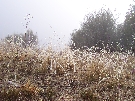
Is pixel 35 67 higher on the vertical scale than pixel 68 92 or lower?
higher

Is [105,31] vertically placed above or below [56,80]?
above

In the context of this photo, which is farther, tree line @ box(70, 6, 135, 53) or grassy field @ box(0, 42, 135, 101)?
tree line @ box(70, 6, 135, 53)

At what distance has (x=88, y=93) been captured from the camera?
520 cm

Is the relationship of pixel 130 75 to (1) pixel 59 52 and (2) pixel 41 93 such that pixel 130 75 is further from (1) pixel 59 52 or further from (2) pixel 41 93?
(2) pixel 41 93

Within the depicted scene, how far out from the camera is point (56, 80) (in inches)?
233

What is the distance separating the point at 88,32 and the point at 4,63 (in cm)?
1653

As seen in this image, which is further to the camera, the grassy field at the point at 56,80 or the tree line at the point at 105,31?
the tree line at the point at 105,31

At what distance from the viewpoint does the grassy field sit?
5102mm

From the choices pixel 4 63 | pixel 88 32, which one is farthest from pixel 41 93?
pixel 88 32

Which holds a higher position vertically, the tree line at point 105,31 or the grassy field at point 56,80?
the tree line at point 105,31

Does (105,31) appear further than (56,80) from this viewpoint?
Yes

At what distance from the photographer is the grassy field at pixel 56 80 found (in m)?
5.10

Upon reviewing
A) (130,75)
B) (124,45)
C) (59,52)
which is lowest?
(130,75)

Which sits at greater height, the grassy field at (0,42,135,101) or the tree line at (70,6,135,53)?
the tree line at (70,6,135,53)
